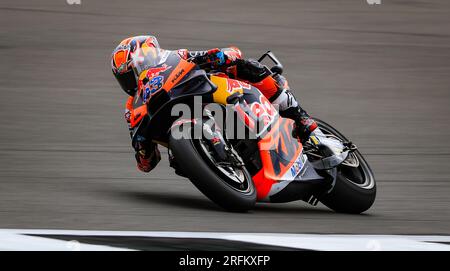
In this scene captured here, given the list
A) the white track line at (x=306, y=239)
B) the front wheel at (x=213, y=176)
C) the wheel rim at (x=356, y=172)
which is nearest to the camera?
the white track line at (x=306, y=239)

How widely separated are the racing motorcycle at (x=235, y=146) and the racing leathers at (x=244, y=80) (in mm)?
97

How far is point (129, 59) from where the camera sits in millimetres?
7410

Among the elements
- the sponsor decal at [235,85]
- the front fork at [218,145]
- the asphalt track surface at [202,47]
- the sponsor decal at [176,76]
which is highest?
the sponsor decal at [176,76]

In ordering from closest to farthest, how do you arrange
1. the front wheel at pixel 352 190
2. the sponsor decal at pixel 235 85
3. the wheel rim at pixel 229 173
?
the wheel rim at pixel 229 173 < the sponsor decal at pixel 235 85 < the front wheel at pixel 352 190

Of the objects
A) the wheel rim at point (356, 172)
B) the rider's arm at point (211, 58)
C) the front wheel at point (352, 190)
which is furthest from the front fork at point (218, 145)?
the wheel rim at point (356, 172)

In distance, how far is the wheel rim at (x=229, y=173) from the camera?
273 inches

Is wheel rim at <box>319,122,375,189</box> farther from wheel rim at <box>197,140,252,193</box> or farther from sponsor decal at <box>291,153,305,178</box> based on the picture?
wheel rim at <box>197,140,252,193</box>

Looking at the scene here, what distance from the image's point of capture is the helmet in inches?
292

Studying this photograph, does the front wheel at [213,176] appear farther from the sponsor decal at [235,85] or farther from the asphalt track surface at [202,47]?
the sponsor decal at [235,85]

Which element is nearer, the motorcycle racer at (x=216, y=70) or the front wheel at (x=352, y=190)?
the motorcycle racer at (x=216, y=70)

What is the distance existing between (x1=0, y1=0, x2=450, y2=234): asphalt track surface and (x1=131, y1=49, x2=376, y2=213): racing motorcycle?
185 millimetres

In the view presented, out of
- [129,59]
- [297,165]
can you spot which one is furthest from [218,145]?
[129,59]
